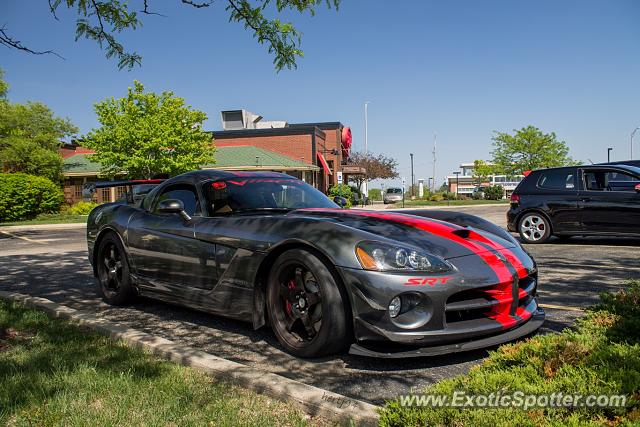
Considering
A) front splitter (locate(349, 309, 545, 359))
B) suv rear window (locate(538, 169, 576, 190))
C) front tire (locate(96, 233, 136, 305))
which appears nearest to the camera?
front splitter (locate(349, 309, 545, 359))

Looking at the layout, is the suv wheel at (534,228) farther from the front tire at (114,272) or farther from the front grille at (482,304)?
the front tire at (114,272)

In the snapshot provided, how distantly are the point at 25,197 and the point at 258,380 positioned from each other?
96.8 feet

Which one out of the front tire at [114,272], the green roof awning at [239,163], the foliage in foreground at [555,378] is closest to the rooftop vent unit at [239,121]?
the green roof awning at [239,163]

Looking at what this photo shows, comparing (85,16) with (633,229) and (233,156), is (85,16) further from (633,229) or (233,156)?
(233,156)

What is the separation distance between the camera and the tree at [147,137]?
94.9 ft

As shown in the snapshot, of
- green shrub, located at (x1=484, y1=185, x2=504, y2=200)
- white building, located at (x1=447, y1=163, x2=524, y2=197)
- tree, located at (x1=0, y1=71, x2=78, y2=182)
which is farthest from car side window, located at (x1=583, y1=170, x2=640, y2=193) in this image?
white building, located at (x1=447, y1=163, x2=524, y2=197)

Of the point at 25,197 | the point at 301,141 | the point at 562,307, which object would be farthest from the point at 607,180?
the point at 301,141

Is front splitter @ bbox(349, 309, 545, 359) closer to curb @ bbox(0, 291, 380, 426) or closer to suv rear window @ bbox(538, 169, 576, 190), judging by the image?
curb @ bbox(0, 291, 380, 426)

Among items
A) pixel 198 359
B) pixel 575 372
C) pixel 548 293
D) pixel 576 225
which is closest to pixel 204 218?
pixel 198 359

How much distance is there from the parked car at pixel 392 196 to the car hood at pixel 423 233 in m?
51.4

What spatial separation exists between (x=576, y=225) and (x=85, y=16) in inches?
338

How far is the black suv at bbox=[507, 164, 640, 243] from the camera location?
8906 millimetres

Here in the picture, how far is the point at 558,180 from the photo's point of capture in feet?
31.9

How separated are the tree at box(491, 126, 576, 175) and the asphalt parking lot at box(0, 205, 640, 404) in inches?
1852
